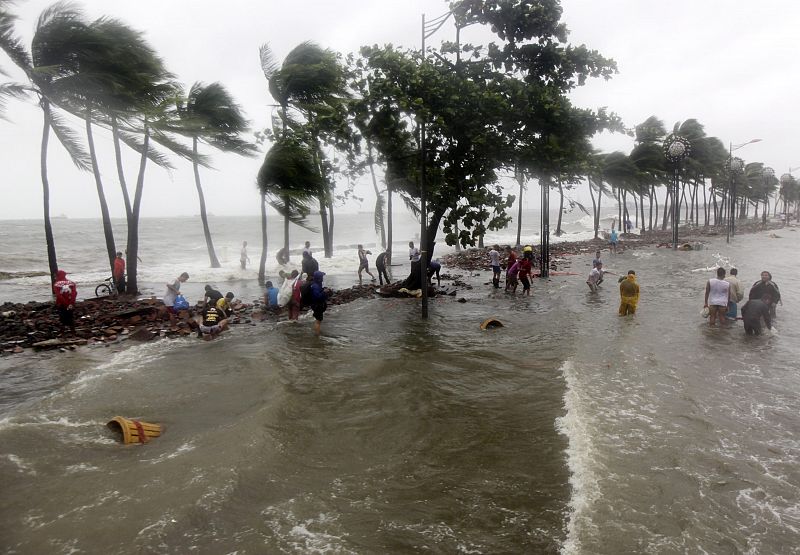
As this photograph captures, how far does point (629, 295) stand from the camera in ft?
40.6

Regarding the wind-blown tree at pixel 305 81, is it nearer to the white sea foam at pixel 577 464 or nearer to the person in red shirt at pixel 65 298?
the person in red shirt at pixel 65 298

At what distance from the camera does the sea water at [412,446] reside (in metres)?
3.95

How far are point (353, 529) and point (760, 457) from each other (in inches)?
172

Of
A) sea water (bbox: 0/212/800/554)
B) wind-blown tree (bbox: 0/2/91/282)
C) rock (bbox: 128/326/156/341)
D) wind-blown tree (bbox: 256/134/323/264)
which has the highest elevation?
wind-blown tree (bbox: 0/2/91/282)

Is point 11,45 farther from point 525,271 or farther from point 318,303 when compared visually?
point 525,271

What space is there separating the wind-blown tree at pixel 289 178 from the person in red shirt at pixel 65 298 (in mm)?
8698

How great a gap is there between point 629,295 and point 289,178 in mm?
12717

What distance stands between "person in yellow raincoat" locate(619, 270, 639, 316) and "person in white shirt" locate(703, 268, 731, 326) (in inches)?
62.4

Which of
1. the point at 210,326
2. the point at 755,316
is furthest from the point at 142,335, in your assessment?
the point at 755,316

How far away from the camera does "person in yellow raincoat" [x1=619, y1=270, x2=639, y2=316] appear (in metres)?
12.3

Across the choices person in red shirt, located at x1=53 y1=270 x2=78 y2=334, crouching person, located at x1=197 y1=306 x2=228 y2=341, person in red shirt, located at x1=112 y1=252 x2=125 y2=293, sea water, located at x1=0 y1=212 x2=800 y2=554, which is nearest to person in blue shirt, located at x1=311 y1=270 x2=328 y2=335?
sea water, located at x1=0 y1=212 x2=800 y2=554

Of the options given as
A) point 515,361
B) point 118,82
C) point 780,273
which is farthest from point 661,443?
point 780,273

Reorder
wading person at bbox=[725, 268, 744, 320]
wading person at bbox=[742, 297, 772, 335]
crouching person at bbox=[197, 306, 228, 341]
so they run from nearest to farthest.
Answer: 1. wading person at bbox=[742, 297, 772, 335]
2. crouching person at bbox=[197, 306, 228, 341]
3. wading person at bbox=[725, 268, 744, 320]

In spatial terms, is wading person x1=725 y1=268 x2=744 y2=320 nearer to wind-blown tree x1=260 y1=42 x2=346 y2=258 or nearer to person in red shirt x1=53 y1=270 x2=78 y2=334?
wind-blown tree x1=260 y1=42 x2=346 y2=258
